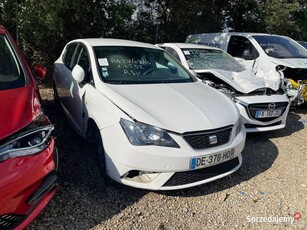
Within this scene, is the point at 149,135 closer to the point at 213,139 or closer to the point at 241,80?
the point at 213,139

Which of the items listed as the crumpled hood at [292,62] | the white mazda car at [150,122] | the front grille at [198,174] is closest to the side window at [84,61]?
the white mazda car at [150,122]

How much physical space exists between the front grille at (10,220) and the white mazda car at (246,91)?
337 cm

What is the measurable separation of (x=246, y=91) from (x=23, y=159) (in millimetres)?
3587

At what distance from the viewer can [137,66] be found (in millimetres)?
3906

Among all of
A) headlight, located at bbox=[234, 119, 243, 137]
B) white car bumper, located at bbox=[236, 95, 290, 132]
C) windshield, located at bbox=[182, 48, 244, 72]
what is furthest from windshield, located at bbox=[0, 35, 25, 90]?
windshield, located at bbox=[182, 48, 244, 72]

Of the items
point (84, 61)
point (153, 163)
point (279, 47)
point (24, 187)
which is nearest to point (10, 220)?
point (24, 187)

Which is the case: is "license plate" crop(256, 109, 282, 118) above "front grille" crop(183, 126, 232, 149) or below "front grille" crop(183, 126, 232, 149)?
below

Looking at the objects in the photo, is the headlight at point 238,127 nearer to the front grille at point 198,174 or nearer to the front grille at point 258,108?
the front grille at point 198,174

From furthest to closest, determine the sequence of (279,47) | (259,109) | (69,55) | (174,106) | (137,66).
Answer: (279,47) < (69,55) < (259,109) < (137,66) < (174,106)

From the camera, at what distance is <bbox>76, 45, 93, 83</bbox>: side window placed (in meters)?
3.64

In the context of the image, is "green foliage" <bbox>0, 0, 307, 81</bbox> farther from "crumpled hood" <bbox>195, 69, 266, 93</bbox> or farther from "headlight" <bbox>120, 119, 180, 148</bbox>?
"headlight" <bbox>120, 119, 180, 148</bbox>

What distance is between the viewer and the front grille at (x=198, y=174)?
277 centimetres

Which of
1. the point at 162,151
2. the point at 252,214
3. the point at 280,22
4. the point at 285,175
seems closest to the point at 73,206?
the point at 162,151

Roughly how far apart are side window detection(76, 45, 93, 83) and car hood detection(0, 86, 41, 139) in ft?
2.95
